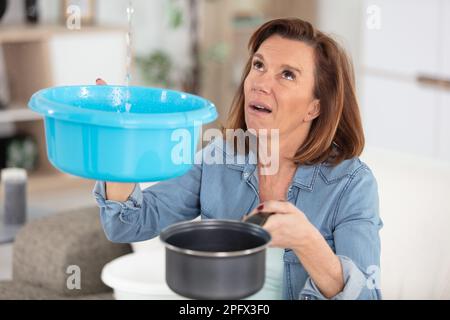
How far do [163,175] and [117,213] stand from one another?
304 millimetres

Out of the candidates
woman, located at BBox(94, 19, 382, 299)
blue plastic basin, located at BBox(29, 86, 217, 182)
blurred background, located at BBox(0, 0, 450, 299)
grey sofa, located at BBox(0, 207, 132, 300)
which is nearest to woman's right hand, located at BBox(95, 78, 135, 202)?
woman, located at BBox(94, 19, 382, 299)

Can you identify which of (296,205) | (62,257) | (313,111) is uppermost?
(313,111)

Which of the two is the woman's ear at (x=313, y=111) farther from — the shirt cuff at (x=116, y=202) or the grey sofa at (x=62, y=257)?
the grey sofa at (x=62, y=257)

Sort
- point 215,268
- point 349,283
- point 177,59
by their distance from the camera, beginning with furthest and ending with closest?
1. point 177,59
2. point 349,283
3. point 215,268

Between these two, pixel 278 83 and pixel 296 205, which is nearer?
pixel 278 83

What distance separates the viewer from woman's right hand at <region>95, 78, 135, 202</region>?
3.88ft

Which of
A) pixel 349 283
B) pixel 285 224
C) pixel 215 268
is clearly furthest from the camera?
pixel 349 283

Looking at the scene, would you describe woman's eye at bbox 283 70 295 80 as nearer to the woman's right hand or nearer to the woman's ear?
the woman's ear

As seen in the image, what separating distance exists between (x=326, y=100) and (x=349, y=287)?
1.02ft

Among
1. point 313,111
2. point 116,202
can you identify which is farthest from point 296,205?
point 116,202

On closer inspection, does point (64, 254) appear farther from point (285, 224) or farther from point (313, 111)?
point (285, 224)

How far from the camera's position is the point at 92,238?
1937mm

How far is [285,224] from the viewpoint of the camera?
3.36 ft
